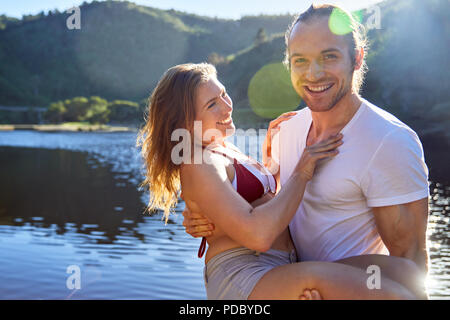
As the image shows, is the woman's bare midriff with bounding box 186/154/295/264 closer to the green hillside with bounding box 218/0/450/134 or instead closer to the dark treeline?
the green hillside with bounding box 218/0/450/134

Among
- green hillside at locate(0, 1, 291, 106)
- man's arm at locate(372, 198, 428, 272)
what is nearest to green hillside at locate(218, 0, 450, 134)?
man's arm at locate(372, 198, 428, 272)

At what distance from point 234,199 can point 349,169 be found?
0.53 m

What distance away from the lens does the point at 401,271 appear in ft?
7.25

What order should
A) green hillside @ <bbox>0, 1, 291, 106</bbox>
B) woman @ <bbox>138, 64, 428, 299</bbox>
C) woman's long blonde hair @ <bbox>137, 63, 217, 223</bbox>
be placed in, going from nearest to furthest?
woman @ <bbox>138, 64, 428, 299</bbox>
woman's long blonde hair @ <bbox>137, 63, 217, 223</bbox>
green hillside @ <bbox>0, 1, 291, 106</bbox>

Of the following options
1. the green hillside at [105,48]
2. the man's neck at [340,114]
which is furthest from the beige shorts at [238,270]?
the green hillside at [105,48]

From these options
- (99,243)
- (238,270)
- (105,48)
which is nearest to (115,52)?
(105,48)

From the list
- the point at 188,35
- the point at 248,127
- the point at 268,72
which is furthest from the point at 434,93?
the point at 188,35

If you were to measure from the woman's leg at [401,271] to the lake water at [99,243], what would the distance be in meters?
5.68

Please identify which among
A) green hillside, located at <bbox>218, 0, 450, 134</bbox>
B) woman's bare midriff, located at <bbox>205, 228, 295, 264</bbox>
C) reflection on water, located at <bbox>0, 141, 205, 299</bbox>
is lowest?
reflection on water, located at <bbox>0, 141, 205, 299</bbox>

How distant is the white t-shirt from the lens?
7.77 ft

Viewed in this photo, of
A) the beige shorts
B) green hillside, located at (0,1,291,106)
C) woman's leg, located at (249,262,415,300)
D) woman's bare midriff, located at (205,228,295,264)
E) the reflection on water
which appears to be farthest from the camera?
green hillside, located at (0,1,291,106)

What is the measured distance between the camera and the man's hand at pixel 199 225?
2730 mm

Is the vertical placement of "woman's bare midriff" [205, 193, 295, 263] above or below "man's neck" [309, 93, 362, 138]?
below
